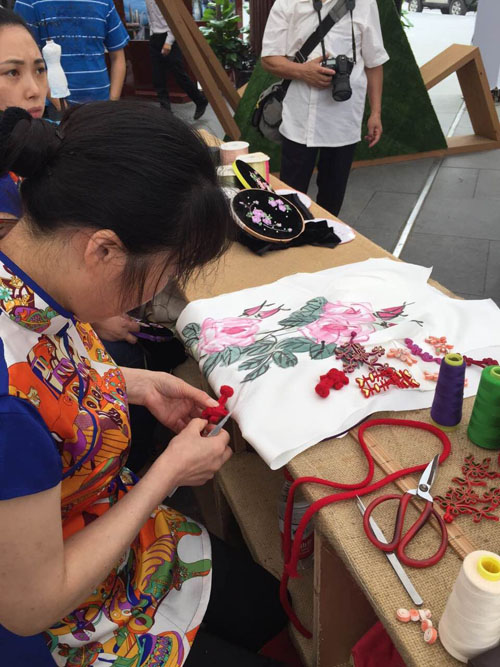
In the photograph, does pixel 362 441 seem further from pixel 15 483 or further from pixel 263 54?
pixel 263 54

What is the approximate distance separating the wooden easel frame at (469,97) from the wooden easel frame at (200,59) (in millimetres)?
1110

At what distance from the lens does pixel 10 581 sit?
1.95 ft

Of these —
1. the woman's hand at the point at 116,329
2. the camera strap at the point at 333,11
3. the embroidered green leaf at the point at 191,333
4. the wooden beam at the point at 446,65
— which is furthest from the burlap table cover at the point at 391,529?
the wooden beam at the point at 446,65

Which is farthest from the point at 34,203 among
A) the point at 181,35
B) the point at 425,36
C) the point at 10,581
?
the point at 425,36

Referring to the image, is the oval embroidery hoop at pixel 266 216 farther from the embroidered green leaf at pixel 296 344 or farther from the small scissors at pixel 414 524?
the small scissors at pixel 414 524

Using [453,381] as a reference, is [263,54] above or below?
above

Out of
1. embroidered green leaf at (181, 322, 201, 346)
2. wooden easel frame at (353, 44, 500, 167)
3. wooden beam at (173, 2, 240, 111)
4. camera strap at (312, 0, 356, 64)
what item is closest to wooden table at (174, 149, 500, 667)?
embroidered green leaf at (181, 322, 201, 346)

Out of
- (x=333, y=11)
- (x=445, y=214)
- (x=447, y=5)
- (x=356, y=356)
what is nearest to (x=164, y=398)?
(x=356, y=356)

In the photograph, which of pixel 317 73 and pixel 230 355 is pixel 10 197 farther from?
pixel 317 73

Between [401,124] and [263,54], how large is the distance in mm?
2331

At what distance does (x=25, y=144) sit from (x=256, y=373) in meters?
0.55

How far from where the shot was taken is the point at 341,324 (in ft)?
3.66

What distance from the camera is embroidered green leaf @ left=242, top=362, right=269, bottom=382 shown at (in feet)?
3.21

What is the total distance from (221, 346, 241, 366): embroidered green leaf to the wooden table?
24 cm
